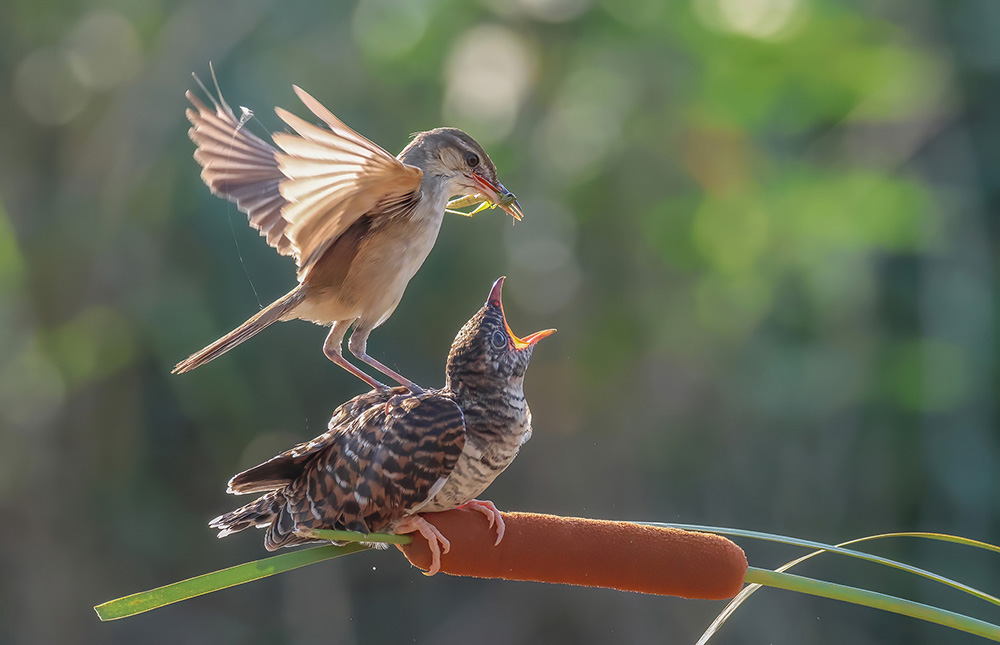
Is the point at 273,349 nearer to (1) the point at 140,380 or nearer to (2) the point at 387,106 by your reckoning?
(1) the point at 140,380

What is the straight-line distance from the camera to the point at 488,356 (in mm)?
1816

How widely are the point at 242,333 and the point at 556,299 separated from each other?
15.5 ft

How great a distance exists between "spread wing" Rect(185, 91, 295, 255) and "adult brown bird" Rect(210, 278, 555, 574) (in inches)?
24.4

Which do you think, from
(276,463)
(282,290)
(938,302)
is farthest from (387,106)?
(276,463)

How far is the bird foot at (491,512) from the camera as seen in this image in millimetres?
1524

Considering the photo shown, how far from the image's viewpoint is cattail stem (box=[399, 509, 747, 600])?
4.80 feet

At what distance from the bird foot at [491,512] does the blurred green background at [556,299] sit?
429cm

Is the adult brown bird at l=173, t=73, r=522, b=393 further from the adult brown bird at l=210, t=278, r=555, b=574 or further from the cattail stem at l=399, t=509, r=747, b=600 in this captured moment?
the cattail stem at l=399, t=509, r=747, b=600

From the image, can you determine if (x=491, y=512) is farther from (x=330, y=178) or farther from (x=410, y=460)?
(x=330, y=178)

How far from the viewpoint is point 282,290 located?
6.55 metres

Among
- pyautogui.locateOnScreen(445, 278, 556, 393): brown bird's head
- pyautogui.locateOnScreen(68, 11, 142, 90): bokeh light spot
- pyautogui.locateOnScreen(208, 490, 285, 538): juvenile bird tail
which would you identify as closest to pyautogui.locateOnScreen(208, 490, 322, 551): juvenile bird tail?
pyautogui.locateOnScreen(208, 490, 285, 538): juvenile bird tail

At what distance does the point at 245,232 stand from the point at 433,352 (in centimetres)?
156

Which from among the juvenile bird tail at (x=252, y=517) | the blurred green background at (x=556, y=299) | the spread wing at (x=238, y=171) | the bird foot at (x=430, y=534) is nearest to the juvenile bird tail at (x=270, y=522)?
the juvenile bird tail at (x=252, y=517)

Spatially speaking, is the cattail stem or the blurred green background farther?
the blurred green background
